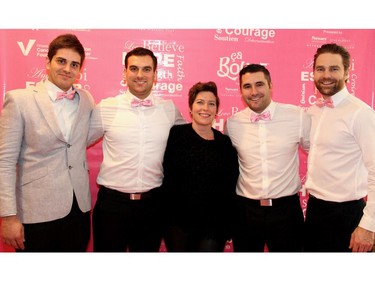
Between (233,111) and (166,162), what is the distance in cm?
119

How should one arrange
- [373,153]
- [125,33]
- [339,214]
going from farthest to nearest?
[125,33] → [339,214] → [373,153]

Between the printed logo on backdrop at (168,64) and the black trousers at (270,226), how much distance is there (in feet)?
4.68

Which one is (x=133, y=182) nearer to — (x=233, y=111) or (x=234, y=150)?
(x=234, y=150)

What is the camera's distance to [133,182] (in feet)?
8.97

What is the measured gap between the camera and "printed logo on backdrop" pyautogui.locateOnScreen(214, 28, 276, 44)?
3.56m

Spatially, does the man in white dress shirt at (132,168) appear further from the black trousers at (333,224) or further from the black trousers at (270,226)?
the black trousers at (333,224)

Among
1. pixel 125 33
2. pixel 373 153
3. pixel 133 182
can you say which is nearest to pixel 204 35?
pixel 125 33

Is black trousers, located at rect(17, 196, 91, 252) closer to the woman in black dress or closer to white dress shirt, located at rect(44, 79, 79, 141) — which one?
white dress shirt, located at rect(44, 79, 79, 141)

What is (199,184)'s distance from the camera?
260cm

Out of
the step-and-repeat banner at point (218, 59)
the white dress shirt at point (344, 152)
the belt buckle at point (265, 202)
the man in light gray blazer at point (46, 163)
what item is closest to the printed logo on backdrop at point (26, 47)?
the step-and-repeat banner at point (218, 59)

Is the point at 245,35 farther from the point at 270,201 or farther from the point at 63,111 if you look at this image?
the point at 63,111

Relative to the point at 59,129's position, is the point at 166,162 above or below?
below

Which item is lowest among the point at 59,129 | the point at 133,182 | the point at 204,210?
the point at 204,210

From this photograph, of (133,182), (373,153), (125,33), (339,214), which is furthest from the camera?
(125,33)
